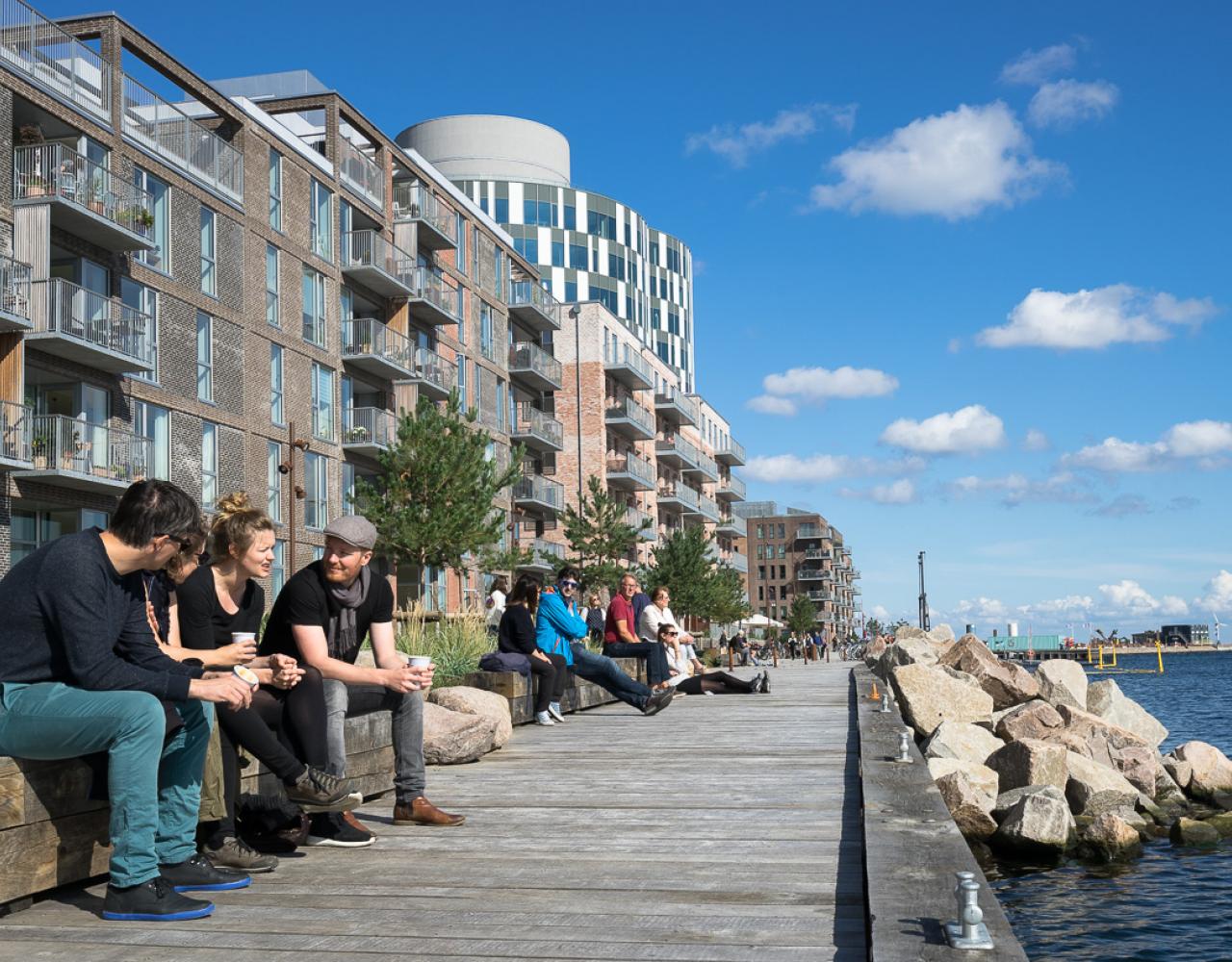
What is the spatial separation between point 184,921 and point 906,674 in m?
13.6

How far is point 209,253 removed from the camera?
107 ft

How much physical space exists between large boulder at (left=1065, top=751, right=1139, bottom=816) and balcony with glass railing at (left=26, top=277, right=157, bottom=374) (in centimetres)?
2079

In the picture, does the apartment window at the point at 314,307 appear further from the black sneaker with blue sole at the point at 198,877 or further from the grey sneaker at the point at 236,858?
the black sneaker with blue sole at the point at 198,877

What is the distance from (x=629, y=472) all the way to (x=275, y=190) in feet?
96.4

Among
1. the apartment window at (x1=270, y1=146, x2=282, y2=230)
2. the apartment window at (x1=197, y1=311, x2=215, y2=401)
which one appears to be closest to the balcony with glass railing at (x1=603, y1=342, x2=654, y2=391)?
the apartment window at (x1=270, y1=146, x2=282, y2=230)

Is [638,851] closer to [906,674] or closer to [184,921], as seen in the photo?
[184,921]

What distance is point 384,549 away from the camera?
3622 centimetres

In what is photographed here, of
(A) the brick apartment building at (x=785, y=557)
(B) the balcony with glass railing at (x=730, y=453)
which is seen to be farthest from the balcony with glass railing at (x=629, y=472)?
(A) the brick apartment building at (x=785, y=557)

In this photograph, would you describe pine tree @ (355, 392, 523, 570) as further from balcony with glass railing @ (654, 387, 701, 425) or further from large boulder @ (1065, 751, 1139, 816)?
balcony with glass railing @ (654, 387, 701, 425)

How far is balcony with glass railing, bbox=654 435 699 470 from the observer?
2817 inches

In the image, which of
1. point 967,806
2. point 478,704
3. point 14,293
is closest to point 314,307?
point 14,293

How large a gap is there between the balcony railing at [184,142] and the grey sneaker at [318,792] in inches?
1071

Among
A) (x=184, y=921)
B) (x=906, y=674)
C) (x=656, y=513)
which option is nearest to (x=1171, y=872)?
(x=906, y=674)

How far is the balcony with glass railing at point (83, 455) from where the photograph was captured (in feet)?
86.0
